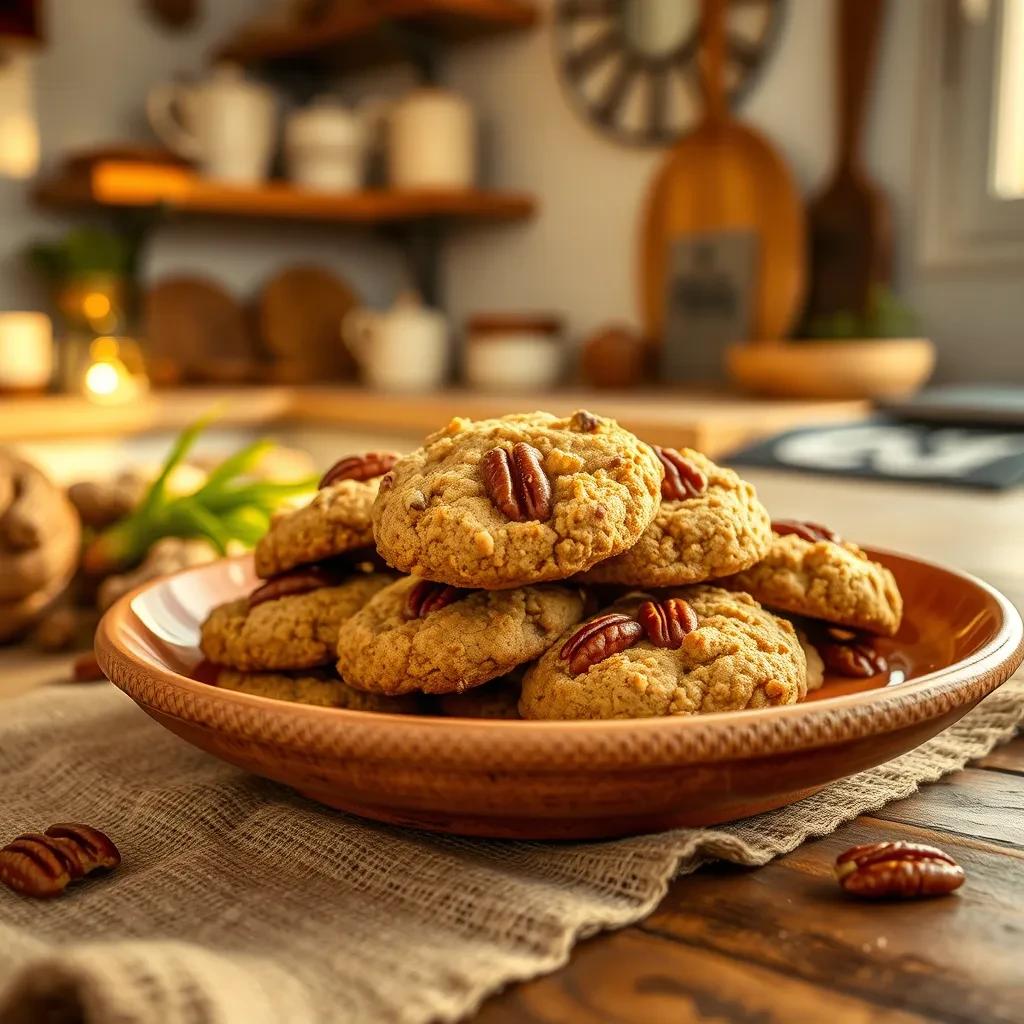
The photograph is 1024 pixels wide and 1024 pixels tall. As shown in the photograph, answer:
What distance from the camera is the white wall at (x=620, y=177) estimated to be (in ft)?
8.45

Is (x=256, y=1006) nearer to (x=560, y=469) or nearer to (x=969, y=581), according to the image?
(x=560, y=469)

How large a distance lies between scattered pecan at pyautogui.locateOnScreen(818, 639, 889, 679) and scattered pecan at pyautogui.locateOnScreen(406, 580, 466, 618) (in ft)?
0.78

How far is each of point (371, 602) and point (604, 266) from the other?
2679 millimetres

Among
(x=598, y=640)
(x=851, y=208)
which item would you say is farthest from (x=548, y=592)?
(x=851, y=208)

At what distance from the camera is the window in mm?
2449

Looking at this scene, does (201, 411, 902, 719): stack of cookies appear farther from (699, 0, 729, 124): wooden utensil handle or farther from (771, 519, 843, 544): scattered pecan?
(699, 0, 729, 124): wooden utensil handle

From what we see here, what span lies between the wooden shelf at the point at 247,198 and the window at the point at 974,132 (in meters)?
1.16

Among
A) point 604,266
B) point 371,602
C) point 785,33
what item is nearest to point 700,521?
point 371,602

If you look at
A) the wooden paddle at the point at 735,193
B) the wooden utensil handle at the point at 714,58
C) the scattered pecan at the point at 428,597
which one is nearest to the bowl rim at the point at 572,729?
the scattered pecan at the point at 428,597

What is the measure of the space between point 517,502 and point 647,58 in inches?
104

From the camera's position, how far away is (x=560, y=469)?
62 cm

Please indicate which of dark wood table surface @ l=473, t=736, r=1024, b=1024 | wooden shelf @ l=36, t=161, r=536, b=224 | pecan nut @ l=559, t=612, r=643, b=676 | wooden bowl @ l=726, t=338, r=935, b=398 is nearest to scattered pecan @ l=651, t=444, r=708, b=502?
pecan nut @ l=559, t=612, r=643, b=676

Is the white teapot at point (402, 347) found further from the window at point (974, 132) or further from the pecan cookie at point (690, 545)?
the pecan cookie at point (690, 545)

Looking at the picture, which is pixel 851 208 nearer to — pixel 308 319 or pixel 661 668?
pixel 308 319
